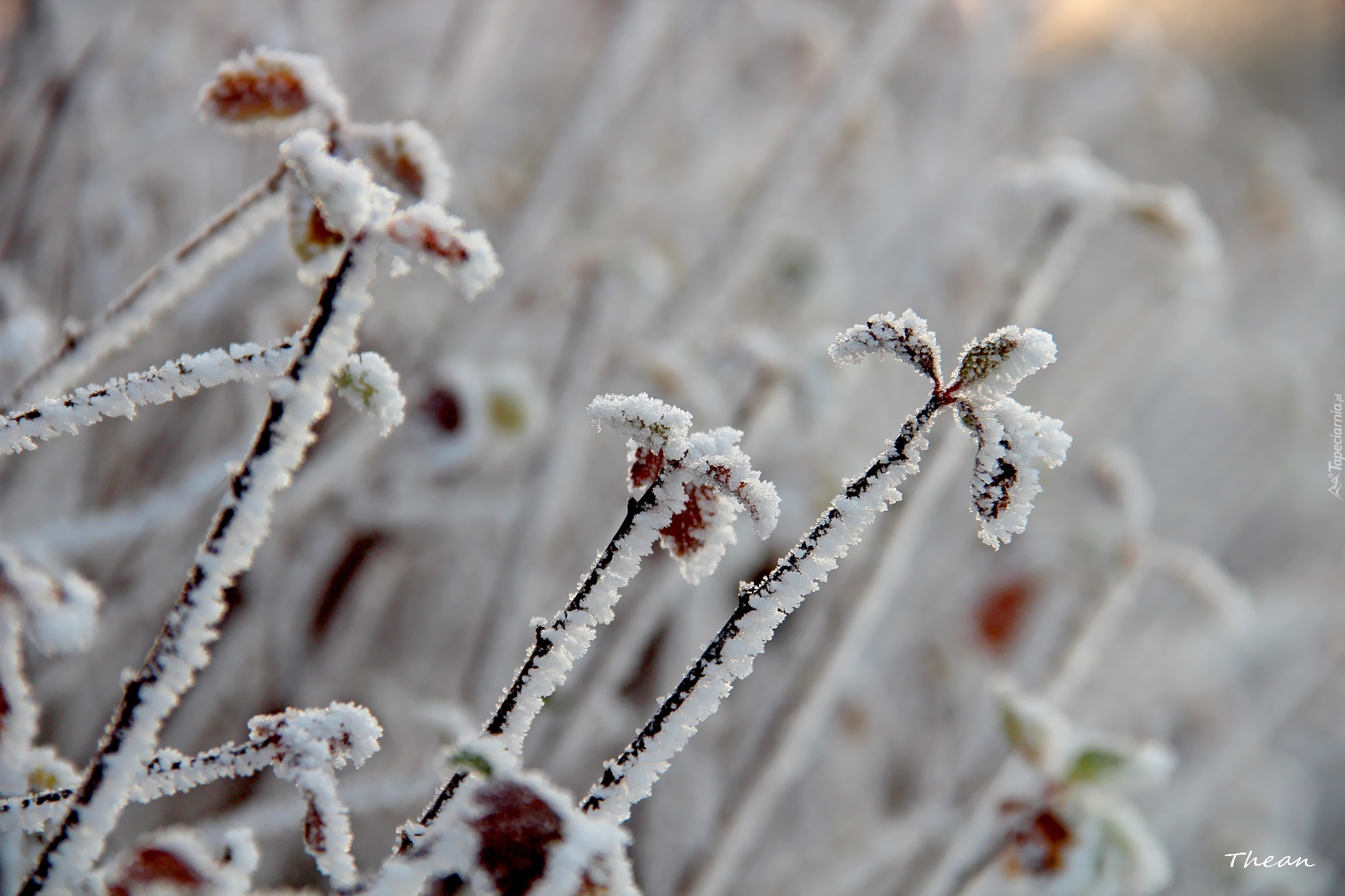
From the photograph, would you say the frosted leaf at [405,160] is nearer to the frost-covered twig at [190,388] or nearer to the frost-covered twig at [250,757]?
the frost-covered twig at [190,388]

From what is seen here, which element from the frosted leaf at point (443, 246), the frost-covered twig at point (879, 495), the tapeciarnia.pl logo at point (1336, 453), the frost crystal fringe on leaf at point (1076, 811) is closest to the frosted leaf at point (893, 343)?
the frost-covered twig at point (879, 495)

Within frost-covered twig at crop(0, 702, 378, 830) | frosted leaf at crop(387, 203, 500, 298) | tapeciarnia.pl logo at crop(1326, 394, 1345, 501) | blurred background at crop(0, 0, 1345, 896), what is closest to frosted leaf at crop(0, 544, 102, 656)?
frost-covered twig at crop(0, 702, 378, 830)

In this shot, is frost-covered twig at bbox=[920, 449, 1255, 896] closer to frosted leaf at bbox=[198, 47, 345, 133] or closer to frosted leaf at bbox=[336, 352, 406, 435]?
frosted leaf at bbox=[336, 352, 406, 435]

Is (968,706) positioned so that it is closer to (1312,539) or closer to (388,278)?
(388,278)

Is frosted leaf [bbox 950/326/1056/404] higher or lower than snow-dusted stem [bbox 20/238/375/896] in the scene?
higher

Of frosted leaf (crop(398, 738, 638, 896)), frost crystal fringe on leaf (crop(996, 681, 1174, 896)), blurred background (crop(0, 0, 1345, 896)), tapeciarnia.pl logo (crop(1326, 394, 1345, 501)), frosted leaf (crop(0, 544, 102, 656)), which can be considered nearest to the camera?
Answer: frosted leaf (crop(398, 738, 638, 896))

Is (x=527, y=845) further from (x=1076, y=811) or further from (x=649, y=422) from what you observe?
(x=1076, y=811)

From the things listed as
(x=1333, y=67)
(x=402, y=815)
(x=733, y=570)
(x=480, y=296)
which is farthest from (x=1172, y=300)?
(x=1333, y=67)

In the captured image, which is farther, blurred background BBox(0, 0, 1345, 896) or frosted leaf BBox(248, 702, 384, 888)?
blurred background BBox(0, 0, 1345, 896)
